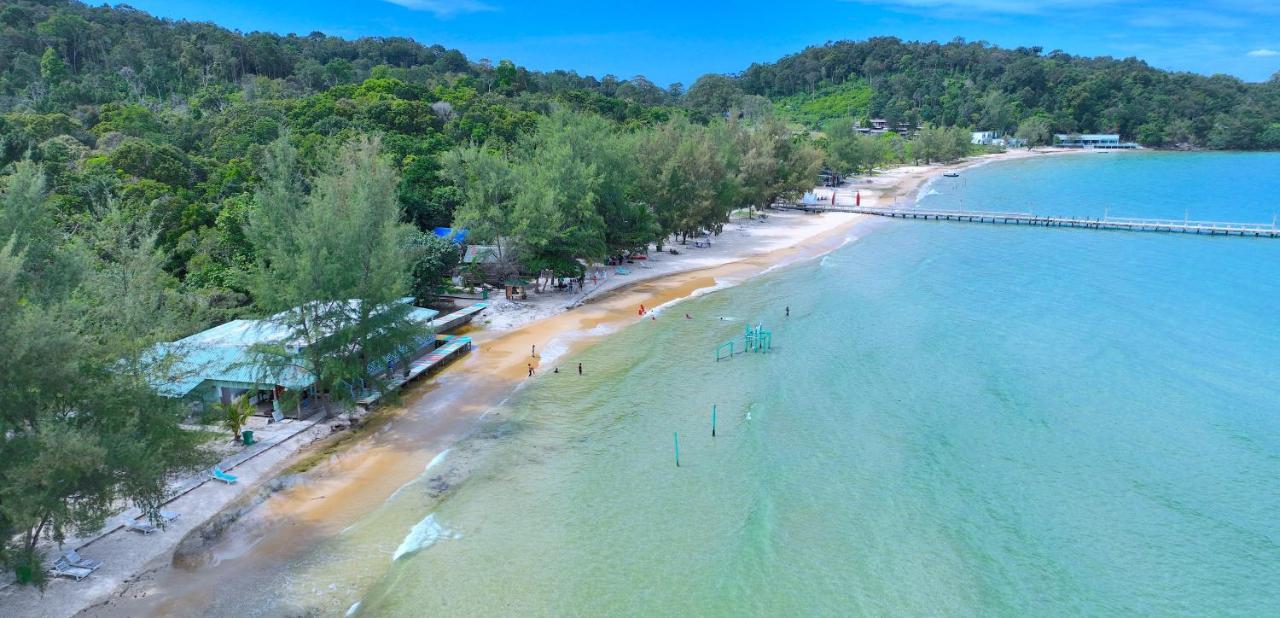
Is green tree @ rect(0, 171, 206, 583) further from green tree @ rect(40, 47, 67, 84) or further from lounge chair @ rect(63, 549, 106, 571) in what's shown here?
green tree @ rect(40, 47, 67, 84)

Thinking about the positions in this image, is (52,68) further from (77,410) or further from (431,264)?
(77,410)

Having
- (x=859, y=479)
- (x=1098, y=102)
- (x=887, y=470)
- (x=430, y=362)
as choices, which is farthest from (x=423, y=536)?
(x=1098, y=102)

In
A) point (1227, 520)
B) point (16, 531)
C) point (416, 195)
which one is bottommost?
point (1227, 520)

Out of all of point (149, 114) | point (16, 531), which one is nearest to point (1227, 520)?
point (16, 531)

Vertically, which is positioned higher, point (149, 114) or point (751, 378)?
point (149, 114)

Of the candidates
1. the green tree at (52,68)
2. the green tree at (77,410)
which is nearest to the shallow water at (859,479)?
the green tree at (77,410)

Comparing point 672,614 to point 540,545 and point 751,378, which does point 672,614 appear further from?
point 751,378

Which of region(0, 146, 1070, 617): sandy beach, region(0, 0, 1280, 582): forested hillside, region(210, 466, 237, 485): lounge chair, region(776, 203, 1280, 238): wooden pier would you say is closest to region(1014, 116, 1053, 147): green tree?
region(0, 0, 1280, 582): forested hillside
